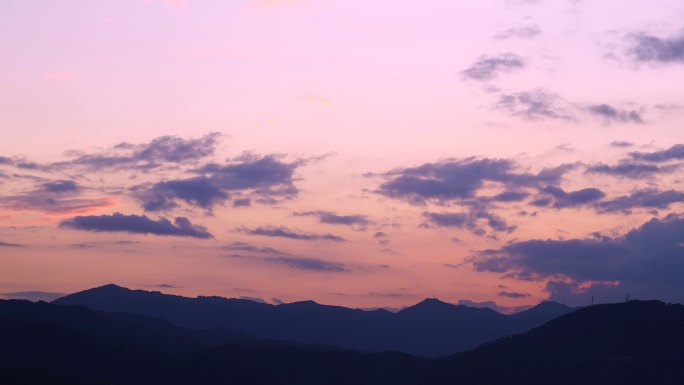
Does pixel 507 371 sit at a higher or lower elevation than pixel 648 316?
lower

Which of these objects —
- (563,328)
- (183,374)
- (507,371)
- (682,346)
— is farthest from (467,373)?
(183,374)

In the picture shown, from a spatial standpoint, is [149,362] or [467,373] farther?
[149,362]

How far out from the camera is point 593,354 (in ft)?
581

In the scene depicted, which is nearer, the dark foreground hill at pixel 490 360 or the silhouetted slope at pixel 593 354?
the silhouetted slope at pixel 593 354

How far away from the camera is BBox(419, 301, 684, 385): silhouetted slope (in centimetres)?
16488

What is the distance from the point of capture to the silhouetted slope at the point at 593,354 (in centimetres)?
16488

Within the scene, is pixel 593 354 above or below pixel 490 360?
above

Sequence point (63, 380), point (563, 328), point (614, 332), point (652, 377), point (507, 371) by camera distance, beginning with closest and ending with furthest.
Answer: point (63, 380), point (652, 377), point (507, 371), point (614, 332), point (563, 328)

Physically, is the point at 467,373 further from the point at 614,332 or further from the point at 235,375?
the point at 235,375

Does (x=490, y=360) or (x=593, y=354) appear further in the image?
(x=490, y=360)

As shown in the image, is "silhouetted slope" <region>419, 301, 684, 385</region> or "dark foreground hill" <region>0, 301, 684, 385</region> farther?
"dark foreground hill" <region>0, 301, 684, 385</region>

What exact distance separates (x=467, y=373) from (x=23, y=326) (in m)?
90.7

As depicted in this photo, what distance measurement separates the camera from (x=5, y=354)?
170 metres

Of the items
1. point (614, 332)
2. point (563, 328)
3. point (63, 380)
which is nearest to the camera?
point (63, 380)
